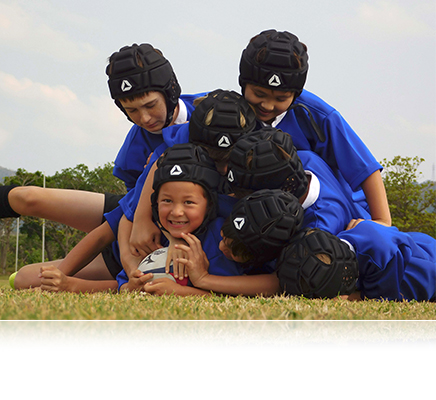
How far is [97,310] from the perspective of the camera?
2.45 meters

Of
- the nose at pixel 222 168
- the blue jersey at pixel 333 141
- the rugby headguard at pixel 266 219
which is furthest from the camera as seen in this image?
the blue jersey at pixel 333 141

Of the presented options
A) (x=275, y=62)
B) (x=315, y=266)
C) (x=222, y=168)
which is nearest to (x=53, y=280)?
(x=222, y=168)

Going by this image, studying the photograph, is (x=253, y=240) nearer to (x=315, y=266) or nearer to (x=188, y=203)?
(x=315, y=266)

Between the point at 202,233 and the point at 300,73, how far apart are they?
159 centimetres

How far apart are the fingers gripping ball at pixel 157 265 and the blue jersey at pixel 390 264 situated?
1.34 metres

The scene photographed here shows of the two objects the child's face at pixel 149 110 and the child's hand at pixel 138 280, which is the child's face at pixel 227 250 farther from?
the child's face at pixel 149 110

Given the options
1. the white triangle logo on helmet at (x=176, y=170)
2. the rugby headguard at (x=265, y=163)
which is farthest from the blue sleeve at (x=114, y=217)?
the rugby headguard at (x=265, y=163)

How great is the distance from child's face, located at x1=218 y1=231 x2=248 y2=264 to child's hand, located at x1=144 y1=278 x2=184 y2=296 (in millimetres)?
419

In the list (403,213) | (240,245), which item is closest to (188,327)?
(240,245)

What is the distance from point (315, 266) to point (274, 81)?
1606 mm

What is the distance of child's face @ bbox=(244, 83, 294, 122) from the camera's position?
407 cm

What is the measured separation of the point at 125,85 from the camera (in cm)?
437

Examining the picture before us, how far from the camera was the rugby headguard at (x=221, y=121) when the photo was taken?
3.78 metres

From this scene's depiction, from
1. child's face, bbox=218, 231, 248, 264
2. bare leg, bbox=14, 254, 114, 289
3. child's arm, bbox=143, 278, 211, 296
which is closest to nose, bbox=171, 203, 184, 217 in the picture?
child's face, bbox=218, 231, 248, 264
